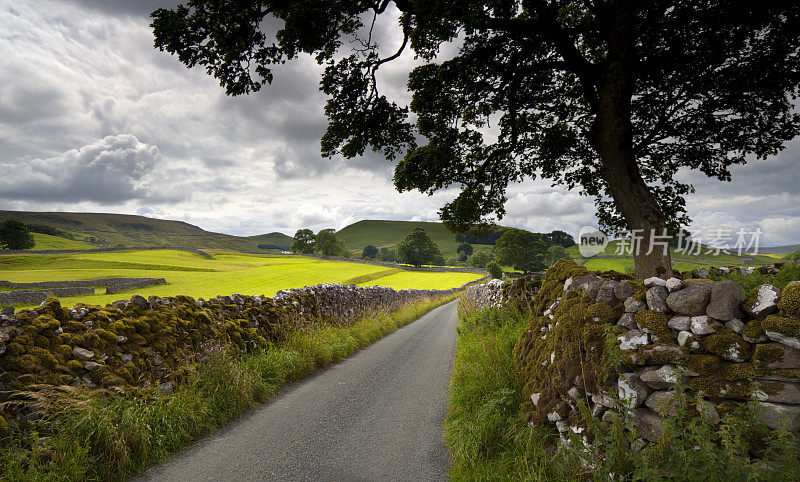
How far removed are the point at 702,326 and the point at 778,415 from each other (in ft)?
2.30

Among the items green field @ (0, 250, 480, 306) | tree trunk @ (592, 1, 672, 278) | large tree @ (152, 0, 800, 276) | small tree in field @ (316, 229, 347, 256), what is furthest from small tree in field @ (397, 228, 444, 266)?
tree trunk @ (592, 1, 672, 278)

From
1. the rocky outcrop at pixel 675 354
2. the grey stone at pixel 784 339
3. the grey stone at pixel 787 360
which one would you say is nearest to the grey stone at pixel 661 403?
the rocky outcrop at pixel 675 354

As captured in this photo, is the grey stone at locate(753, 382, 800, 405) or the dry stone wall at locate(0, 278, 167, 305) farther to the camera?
the dry stone wall at locate(0, 278, 167, 305)

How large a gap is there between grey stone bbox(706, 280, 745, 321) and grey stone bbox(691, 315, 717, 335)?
78 mm

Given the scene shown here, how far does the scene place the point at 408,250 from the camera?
9512cm

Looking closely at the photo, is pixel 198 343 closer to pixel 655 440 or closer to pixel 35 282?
pixel 655 440

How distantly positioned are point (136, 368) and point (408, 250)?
297ft

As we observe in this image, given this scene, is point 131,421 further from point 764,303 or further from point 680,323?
point 764,303

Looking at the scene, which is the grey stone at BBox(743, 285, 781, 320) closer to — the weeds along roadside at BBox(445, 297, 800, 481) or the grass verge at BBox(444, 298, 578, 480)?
the weeds along roadside at BBox(445, 297, 800, 481)

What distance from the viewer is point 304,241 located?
122688mm

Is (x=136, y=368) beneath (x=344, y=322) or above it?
above

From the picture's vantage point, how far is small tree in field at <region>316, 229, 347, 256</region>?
372 feet

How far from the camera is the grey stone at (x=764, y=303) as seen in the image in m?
2.57

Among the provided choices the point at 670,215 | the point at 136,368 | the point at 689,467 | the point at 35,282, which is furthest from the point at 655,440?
the point at 35,282
